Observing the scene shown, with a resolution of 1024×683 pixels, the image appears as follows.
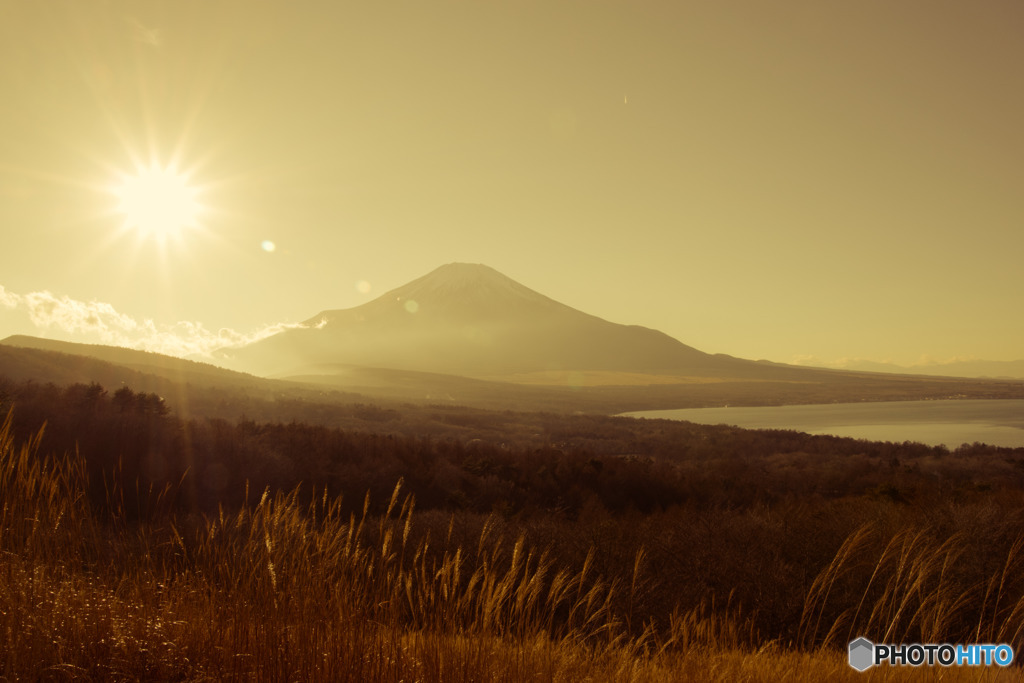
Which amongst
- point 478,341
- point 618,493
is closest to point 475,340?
point 478,341

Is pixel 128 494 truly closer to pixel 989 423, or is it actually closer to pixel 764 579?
pixel 764 579

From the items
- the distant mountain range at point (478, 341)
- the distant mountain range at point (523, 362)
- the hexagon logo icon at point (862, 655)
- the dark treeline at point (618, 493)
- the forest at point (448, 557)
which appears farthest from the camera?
the distant mountain range at point (478, 341)

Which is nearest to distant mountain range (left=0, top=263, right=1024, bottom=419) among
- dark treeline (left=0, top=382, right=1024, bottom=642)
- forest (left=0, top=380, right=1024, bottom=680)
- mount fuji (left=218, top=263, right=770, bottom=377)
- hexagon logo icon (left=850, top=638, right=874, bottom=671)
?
mount fuji (left=218, top=263, right=770, bottom=377)

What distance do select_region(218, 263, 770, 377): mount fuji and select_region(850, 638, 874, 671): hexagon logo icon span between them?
451ft

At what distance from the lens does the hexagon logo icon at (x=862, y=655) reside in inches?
166

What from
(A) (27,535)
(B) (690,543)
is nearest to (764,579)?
(B) (690,543)

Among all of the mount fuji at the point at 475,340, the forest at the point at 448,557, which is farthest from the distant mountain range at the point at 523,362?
the forest at the point at 448,557

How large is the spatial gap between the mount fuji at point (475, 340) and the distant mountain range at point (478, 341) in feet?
0.93

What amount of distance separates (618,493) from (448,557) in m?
12.5

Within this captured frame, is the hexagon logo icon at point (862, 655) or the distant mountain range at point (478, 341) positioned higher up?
the distant mountain range at point (478, 341)

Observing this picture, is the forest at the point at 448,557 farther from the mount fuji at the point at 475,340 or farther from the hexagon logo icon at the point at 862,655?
A: the mount fuji at the point at 475,340

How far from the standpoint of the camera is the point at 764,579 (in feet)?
23.1

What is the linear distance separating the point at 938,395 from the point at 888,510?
11881 centimetres

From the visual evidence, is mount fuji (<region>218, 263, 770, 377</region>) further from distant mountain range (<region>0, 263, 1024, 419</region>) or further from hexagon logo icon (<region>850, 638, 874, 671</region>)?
hexagon logo icon (<region>850, 638, 874, 671</region>)
